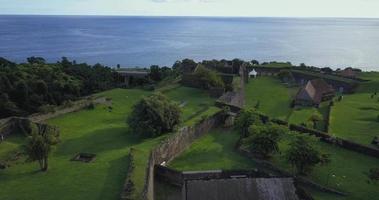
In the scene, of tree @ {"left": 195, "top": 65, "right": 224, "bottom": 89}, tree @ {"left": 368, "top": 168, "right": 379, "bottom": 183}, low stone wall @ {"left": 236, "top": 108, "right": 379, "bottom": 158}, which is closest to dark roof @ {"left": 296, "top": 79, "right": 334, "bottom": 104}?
tree @ {"left": 195, "top": 65, "right": 224, "bottom": 89}

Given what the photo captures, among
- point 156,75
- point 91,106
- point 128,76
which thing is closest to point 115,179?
point 91,106

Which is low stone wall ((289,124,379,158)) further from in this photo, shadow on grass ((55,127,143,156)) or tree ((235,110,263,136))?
shadow on grass ((55,127,143,156))

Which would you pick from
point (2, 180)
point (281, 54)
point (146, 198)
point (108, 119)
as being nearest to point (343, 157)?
point (146, 198)

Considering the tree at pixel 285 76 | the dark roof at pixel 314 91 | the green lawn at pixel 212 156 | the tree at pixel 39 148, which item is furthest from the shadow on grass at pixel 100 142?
the tree at pixel 285 76

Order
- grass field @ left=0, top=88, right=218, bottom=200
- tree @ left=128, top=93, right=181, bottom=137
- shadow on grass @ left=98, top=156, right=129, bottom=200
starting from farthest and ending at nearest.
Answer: tree @ left=128, top=93, right=181, bottom=137 < grass field @ left=0, top=88, right=218, bottom=200 < shadow on grass @ left=98, top=156, right=129, bottom=200

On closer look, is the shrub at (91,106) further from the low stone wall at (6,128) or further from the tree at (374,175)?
the tree at (374,175)

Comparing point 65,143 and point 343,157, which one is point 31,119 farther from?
point 343,157

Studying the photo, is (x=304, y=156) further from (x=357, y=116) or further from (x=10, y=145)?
(x=10, y=145)
